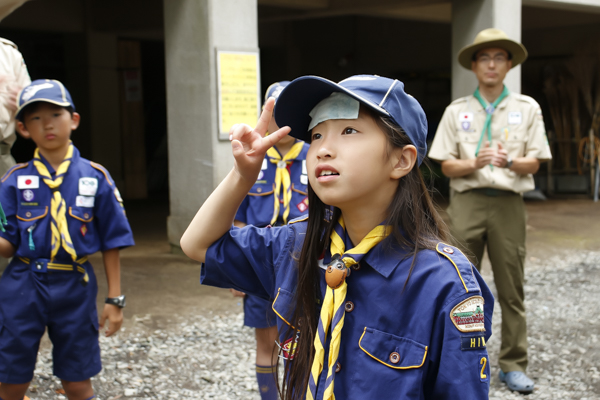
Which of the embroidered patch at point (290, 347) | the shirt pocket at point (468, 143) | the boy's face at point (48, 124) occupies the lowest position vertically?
the embroidered patch at point (290, 347)

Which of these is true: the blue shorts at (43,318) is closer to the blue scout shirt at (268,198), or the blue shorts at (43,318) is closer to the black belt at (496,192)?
the blue scout shirt at (268,198)

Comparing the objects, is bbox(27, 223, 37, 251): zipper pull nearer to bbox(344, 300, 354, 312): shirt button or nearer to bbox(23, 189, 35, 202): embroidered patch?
bbox(23, 189, 35, 202): embroidered patch

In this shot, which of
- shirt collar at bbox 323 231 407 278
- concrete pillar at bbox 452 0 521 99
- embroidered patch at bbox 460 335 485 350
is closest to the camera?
embroidered patch at bbox 460 335 485 350

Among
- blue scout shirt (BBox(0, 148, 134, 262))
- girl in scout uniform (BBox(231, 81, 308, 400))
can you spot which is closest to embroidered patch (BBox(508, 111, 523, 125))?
girl in scout uniform (BBox(231, 81, 308, 400))

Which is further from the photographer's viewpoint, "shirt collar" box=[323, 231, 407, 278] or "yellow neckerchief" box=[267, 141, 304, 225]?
"yellow neckerchief" box=[267, 141, 304, 225]

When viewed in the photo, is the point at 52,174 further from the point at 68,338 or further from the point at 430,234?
the point at 430,234

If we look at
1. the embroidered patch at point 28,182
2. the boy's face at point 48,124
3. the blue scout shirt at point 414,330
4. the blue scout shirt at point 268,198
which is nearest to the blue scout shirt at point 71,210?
the embroidered patch at point 28,182

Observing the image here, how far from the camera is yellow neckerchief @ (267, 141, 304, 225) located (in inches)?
133

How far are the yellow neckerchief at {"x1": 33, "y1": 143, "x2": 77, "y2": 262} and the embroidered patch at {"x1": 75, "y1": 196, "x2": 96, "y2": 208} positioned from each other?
0.22 ft

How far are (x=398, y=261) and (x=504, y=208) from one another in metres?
2.64

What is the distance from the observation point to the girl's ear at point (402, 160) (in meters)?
1.69

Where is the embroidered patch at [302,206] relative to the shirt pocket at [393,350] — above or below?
above

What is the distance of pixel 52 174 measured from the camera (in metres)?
3.07

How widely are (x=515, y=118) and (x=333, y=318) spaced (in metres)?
2.87
